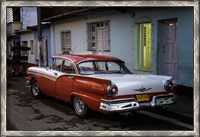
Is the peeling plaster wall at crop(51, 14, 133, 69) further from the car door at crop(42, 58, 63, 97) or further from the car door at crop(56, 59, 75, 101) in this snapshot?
the car door at crop(56, 59, 75, 101)

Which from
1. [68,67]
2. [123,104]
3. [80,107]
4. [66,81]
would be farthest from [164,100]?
[68,67]

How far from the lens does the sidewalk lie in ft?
22.0

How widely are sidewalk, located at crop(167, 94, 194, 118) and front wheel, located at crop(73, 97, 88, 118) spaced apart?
6.67ft

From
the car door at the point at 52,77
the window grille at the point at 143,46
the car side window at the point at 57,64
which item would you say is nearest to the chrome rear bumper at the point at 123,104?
the car door at the point at 52,77

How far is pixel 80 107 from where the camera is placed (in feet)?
22.7

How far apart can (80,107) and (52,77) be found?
150cm

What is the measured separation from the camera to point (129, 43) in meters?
11.5

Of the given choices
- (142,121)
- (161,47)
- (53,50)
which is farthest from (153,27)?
(53,50)

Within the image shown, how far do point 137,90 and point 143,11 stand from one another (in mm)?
5191

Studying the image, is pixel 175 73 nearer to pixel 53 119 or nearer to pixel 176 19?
pixel 176 19

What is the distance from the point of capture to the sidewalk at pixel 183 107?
22.0ft

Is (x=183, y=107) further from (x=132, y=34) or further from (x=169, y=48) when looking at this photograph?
(x=132, y=34)

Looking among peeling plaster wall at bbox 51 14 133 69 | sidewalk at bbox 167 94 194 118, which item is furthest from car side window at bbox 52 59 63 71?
peeling plaster wall at bbox 51 14 133 69

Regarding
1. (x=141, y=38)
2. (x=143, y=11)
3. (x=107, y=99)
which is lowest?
(x=107, y=99)
